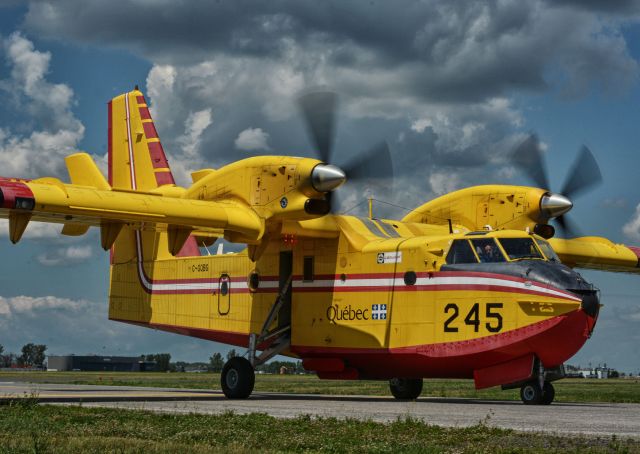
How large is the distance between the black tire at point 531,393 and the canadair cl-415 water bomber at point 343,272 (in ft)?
0.11

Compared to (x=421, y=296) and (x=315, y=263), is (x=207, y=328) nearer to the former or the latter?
(x=315, y=263)

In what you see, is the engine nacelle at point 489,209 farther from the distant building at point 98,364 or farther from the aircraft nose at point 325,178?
the distant building at point 98,364

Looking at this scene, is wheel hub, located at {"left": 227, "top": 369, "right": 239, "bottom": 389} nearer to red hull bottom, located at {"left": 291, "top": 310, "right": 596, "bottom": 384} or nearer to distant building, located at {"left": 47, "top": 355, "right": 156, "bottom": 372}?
red hull bottom, located at {"left": 291, "top": 310, "right": 596, "bottom": 384}

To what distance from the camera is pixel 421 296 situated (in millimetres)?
22281

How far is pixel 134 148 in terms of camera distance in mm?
31484

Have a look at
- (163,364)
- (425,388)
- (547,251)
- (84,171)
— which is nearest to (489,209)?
(547,251)

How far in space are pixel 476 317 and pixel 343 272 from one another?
4.34 m

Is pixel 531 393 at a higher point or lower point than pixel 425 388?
higher

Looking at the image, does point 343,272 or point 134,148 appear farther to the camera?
point 134,148

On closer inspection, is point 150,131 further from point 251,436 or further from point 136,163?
point 251,436

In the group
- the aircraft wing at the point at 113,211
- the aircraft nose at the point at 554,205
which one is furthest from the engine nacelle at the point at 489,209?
the aircraft wing at the point at 113,211

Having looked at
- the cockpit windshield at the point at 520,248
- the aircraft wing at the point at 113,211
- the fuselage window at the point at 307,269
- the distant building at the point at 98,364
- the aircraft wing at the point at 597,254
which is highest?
the aircraft wing at the point at 597,254

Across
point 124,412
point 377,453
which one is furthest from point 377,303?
point 377,453

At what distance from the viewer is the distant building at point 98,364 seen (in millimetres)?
107525
